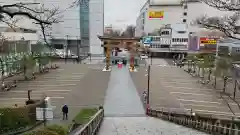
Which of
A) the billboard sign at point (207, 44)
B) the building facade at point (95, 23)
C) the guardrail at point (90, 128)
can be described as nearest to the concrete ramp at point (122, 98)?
the guardrail at point (90, 128)

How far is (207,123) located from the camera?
11.1 m

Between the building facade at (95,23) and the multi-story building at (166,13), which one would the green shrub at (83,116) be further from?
the multi-story building at (166,13)

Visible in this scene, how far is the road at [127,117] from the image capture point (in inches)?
410

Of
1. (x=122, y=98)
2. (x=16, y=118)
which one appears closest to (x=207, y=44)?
(x=122, y=98)

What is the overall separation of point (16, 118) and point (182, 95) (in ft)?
46.1

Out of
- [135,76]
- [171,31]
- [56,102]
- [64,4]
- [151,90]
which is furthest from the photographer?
[171,31]

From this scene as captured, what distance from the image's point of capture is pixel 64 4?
41.9m

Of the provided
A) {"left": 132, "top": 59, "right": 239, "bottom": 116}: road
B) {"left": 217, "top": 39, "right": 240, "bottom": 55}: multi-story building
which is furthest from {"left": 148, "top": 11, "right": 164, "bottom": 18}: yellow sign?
{"left": 132, "top": 59, "right": 239, "bottom": 116}: road

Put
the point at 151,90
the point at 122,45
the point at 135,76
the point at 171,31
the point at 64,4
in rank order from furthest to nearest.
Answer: the point at 171,31 < the point at 64,4 < the point at 122,45 < the point at 135,76 < the point at 151,90

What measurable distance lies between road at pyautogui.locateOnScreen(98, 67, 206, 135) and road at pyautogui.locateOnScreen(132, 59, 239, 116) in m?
1.35

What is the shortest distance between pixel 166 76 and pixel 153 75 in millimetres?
1563

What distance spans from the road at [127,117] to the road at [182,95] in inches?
53.3

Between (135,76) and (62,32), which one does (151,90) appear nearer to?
(135,76)

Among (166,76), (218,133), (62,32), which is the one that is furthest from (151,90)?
(62,32)
